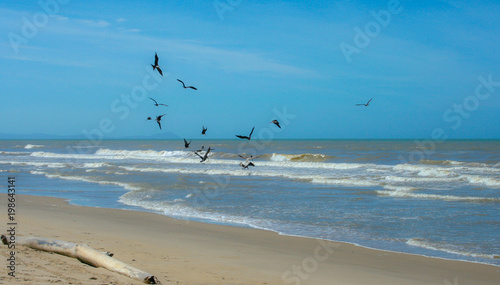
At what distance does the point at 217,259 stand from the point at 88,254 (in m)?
2.29

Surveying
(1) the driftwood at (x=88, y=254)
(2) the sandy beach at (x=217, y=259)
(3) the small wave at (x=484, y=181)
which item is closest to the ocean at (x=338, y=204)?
(3) the small wave at (x=484, y=181)

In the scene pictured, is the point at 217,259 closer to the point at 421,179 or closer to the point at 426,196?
the point at 426,196

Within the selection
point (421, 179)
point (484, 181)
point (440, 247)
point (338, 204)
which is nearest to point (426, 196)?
point (338, 204)

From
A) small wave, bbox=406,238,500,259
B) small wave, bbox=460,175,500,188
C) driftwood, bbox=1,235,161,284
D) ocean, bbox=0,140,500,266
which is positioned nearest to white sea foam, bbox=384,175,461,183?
ocean, bbox=0,140,500,266

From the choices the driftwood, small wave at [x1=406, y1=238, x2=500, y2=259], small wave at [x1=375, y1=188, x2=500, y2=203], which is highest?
the driftwood

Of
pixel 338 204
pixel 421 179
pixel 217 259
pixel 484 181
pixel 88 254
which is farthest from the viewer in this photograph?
pixel 421 179

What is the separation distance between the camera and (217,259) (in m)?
7.52

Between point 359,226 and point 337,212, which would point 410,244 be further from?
point 337,212

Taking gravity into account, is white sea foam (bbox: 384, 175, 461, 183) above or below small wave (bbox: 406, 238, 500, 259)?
above

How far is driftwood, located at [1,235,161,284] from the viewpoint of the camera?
17.3ft

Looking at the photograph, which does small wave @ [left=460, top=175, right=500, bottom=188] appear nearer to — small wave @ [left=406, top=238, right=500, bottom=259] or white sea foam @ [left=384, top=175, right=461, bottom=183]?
white sea foam @ [left=384, top=175, right=461, bottom=183]

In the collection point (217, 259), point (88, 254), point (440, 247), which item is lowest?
point (440, 247)

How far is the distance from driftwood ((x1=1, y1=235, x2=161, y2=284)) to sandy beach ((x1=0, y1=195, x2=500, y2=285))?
0.11m

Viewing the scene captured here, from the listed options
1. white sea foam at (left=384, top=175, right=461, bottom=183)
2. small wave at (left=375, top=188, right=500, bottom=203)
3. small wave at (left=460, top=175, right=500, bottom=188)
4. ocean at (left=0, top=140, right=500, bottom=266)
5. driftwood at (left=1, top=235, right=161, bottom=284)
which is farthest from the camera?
white sea foam at (left=384, top=175, right=461, bottom=183)
